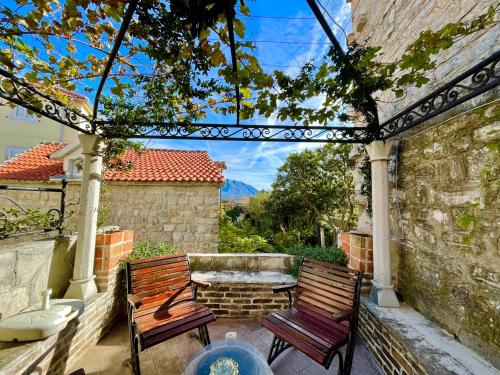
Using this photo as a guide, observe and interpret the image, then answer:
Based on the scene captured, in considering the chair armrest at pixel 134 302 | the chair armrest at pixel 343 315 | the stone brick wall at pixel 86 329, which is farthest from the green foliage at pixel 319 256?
the stone brick wall at pixel 86 329

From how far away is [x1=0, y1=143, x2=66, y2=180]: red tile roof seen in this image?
679cm

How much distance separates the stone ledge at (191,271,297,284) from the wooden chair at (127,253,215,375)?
0.50 meters

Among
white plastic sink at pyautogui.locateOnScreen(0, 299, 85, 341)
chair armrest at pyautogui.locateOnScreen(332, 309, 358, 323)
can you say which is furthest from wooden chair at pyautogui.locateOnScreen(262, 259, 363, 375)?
white plastic sink at pyautogui.locateOnScreen(0, 299, 85, 341)

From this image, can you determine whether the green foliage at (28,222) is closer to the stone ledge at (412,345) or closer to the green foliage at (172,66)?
the green foliage at (172,66)

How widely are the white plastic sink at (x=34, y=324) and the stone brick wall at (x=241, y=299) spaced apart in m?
1.59

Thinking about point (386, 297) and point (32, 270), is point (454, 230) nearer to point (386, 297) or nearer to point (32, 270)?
point (386, 297)

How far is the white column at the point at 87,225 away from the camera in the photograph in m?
2.57

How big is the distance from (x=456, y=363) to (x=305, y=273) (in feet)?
4.58

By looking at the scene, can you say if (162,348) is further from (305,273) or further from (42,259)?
(305,273)

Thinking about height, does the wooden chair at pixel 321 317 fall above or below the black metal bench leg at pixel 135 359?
above

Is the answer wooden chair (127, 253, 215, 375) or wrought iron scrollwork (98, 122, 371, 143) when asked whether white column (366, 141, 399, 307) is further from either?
wooden chair (127, 253, 215, 375)

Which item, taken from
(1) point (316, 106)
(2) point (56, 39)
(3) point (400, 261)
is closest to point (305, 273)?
(3) point (400, 261)

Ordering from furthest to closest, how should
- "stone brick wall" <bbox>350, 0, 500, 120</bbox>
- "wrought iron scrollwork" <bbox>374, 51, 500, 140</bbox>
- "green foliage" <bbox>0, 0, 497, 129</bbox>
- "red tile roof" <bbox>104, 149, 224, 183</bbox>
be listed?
"red tile roof" <bbox>104, 149, 224, 183</bbox> → "green foliage" <bbox>0, 0, 497, 129</bbox> → "stone brick wall" <bbox>350, 0, 500, 120</bbox> → "wrought iron scrollwork" <bbox>374, 51, 500, 140</bbox>

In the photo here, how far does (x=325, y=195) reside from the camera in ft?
33.8
